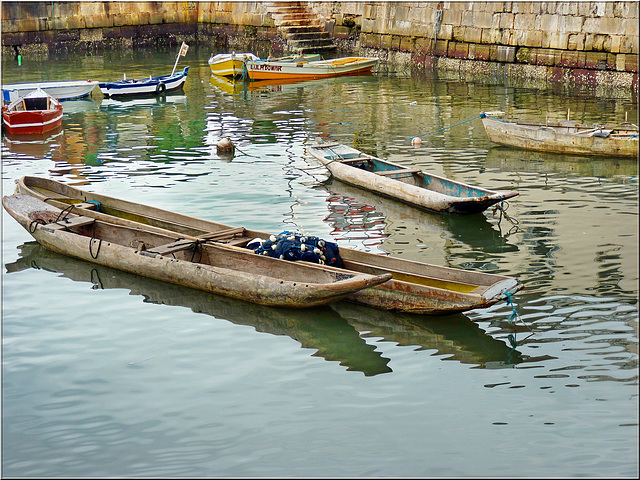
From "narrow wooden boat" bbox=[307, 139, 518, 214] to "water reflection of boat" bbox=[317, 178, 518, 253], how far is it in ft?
0.52

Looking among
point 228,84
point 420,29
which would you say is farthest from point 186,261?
point 420,29

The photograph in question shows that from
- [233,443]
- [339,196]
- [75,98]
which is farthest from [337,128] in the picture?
A: [233,443]

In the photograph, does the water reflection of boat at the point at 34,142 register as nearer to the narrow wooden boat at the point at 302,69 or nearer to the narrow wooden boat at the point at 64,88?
the narrow wooden boat at the point at 64,88

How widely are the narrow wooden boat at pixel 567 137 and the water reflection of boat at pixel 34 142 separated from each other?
345 inches

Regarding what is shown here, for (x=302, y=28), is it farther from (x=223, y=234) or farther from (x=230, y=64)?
(x=223, y=234)

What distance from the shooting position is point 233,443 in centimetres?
582

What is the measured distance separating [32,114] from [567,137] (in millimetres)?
10979

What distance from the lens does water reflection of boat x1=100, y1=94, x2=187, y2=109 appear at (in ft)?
70.5

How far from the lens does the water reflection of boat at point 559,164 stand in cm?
1348

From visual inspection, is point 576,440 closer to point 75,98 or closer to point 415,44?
point 75,98

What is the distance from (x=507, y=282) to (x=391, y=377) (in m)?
1.57

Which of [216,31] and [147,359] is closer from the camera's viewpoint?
[147,359]

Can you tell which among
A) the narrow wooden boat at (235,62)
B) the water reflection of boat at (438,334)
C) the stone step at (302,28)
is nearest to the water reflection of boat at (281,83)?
the narrow wooden boat at (235,62)

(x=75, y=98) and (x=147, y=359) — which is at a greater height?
(x=75, y=98)
